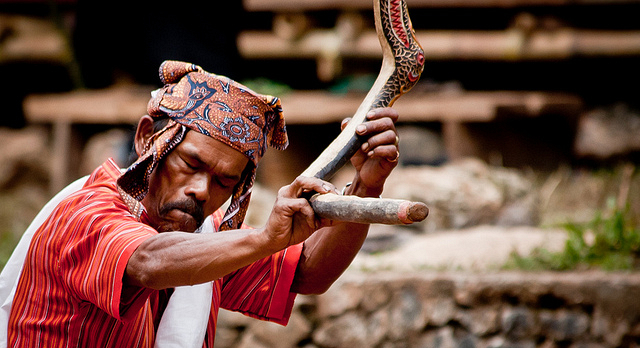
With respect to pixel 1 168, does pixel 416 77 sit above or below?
above

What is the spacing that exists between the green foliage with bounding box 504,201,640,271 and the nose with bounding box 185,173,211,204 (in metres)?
2.77

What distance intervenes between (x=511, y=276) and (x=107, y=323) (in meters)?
2.83

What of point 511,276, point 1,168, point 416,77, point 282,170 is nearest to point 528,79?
point 282,170

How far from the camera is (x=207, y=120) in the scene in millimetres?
2164

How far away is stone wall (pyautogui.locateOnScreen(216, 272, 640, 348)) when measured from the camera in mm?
4203

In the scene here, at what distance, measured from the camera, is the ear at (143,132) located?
2325 mm

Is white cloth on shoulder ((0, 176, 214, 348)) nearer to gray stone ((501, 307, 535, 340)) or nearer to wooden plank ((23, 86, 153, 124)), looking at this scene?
gray stone ((501, 307, 535, 340))

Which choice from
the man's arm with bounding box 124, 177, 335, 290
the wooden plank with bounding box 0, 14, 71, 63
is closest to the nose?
the man's arm with bounding box 124, 177, 335, 290

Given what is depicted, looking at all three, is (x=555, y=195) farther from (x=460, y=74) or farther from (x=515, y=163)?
(x=460, y=74)

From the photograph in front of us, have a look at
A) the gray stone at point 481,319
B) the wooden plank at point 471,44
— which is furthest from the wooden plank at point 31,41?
the gray stone at point 481,319

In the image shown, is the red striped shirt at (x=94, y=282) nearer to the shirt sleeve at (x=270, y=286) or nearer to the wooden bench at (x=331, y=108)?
the shirt sleeve at (x=270, y=286)

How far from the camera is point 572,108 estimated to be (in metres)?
6.12

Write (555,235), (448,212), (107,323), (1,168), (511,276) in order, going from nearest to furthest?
(107,323)
(511,276)
(555,235)
(448,212)
(1,168)

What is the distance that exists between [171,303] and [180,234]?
723 mm
